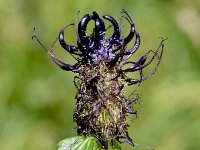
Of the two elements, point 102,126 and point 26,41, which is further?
point 26,41

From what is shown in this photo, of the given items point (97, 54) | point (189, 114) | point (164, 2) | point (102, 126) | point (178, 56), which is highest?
point (164, 2)

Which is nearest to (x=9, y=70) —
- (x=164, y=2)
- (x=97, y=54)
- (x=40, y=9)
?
A: (x=40, y=9)

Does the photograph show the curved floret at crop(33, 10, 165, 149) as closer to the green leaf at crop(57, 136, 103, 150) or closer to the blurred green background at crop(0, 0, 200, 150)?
the green leaf at crop(57, 136, 103, 150)

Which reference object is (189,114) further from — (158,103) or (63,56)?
(63,56)

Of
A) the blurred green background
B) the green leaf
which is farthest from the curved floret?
the blurred green background

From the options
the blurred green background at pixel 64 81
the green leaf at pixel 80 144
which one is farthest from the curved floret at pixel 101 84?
the blurred green background at pixel 64 81

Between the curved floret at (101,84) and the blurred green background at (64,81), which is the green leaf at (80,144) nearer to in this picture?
the curved floret at (101,84)
